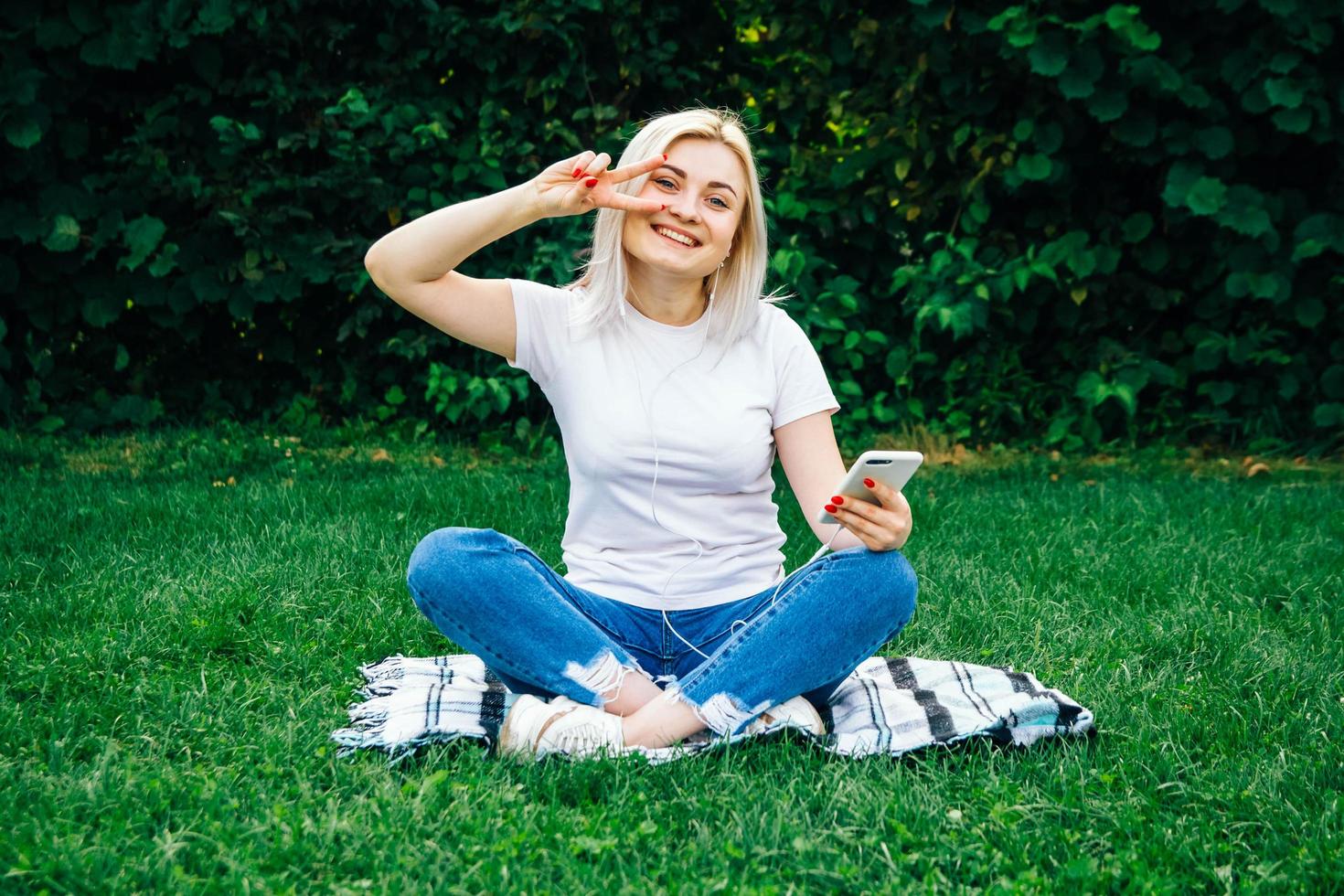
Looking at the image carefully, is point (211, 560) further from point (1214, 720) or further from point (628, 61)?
point (628, 61)

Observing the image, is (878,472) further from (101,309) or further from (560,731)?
(101,309)

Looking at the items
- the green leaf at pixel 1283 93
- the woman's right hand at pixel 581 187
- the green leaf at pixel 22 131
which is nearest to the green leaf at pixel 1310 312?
the green leaf at pixel 1283 93

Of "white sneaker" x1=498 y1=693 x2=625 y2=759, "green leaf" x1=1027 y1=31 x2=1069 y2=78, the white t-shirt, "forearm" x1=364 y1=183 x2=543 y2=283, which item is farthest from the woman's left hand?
"green leaf" x1=1027 y1=31 x2=1069 y2=78

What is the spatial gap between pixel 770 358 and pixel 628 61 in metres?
3.25

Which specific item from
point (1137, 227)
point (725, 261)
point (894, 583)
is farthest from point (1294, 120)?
→ point (894, 583)

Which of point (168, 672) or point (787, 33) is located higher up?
point (787, 33)

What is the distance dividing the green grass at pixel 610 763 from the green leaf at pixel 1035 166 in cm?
181

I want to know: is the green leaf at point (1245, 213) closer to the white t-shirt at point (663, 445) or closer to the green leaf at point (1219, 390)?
the green leaf at point (1219, 390)

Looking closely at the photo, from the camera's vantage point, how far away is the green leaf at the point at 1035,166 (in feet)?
17.5

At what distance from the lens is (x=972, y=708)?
2424 millimetres

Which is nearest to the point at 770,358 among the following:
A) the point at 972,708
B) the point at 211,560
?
the point at 972,708

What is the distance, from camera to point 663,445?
2490mm

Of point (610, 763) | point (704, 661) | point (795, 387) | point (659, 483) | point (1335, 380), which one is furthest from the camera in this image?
point (1335, 380)

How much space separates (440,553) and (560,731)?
1.34 ft
